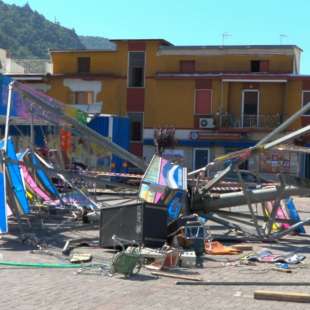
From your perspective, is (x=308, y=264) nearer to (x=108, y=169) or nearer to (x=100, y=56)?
(x=108, y=169)

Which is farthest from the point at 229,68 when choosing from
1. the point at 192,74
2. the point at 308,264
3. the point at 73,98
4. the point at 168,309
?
the point at 168,309

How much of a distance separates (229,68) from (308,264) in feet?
130

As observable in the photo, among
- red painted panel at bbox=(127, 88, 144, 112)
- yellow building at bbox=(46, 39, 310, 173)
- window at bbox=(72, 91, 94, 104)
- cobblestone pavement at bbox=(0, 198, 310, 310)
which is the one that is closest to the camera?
cobblestone pavement at bbox=(0, 198, 310, 310)

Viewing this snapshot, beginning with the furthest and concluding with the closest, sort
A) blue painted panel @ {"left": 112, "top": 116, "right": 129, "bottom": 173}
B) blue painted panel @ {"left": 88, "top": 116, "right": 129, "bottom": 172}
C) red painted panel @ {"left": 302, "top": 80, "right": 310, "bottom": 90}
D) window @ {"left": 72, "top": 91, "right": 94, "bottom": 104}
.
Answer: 1. window @ {"left": 72, "top": 91, "right": 94, "bottom": 104}
2. red painted panel @ {"left": 302, "top": 80, "right": 310, "bottom": 90}
3. blue painted panel @ {"left": 112, "top": 116, "right": 129, "bottom": 173}
4. blue painted panel @ {"left": 88, "top": 116, "right": 129, "bottom": 172}

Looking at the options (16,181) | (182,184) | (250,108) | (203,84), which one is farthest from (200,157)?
(16,181)

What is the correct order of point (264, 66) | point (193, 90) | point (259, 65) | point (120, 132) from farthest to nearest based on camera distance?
point (193, 90)
point (259, 65)
point (264, 66)
point (120, 132)

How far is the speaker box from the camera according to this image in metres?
11.0

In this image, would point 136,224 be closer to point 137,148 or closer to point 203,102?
point 203,102

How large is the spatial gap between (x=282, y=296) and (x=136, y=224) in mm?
3715

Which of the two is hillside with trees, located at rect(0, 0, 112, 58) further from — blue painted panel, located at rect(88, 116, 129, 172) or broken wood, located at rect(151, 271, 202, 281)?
broken wood, located at rect(151, 271, 202, 281)

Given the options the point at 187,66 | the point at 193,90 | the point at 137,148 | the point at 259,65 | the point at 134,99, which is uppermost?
the point at 259,65

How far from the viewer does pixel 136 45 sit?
51125mm

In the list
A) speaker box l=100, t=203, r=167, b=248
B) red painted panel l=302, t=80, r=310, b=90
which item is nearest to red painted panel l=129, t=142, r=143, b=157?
red painted panel l=302, t=80, r=310, b=90

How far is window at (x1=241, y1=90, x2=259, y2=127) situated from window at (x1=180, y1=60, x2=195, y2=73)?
165 inches
